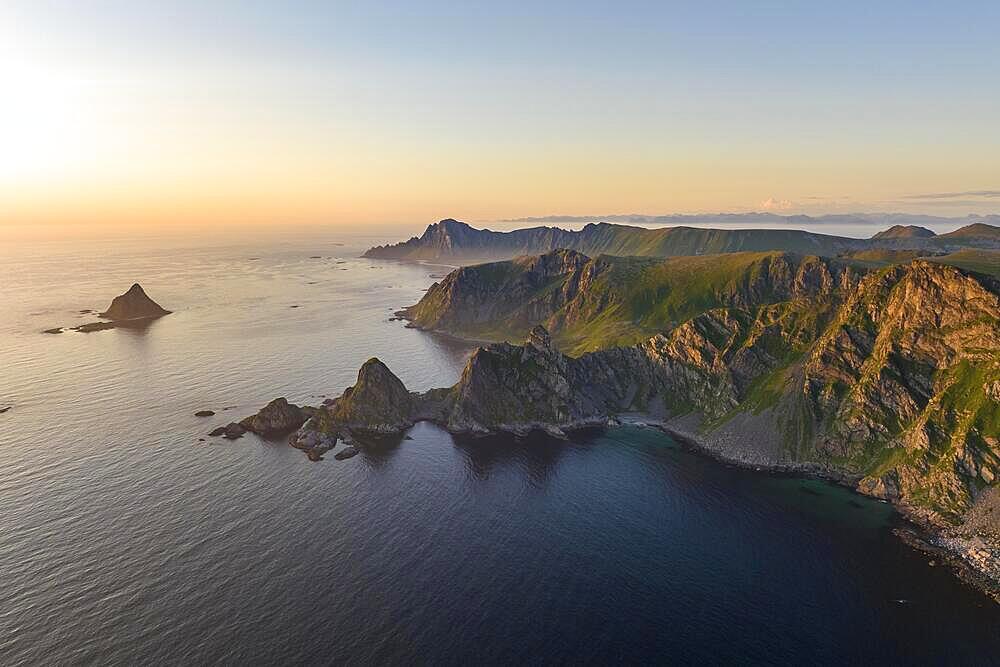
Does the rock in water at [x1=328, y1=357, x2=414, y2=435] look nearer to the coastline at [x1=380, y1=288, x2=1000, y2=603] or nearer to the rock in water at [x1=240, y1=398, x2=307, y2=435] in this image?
the rock in water at [x1=240, y1=398, x2=307, y2=435]

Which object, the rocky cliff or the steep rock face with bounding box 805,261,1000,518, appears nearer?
the rocky cliff

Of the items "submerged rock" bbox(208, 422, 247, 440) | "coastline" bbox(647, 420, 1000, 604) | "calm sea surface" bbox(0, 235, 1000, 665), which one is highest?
"submerged rock" bbox(208, 422, 247, 440)

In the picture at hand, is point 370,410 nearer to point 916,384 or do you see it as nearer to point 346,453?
point 346,453

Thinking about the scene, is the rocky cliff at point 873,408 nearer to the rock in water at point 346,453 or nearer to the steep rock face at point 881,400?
the steep rock face at point 881,400

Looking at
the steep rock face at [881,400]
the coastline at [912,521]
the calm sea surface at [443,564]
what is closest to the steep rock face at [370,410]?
the steep rock face at [881,400]

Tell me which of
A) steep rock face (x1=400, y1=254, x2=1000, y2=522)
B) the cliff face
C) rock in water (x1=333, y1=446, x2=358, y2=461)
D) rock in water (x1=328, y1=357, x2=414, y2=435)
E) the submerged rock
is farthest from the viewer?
rock in water (x1=328, y1=357, x2=414, y2=435)

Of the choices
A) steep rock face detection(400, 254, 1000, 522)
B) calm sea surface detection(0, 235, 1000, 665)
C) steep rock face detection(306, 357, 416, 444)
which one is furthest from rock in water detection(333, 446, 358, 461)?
steep rock face detection(400, 254, 1000, 522)

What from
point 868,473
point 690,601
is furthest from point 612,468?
point 868,473
